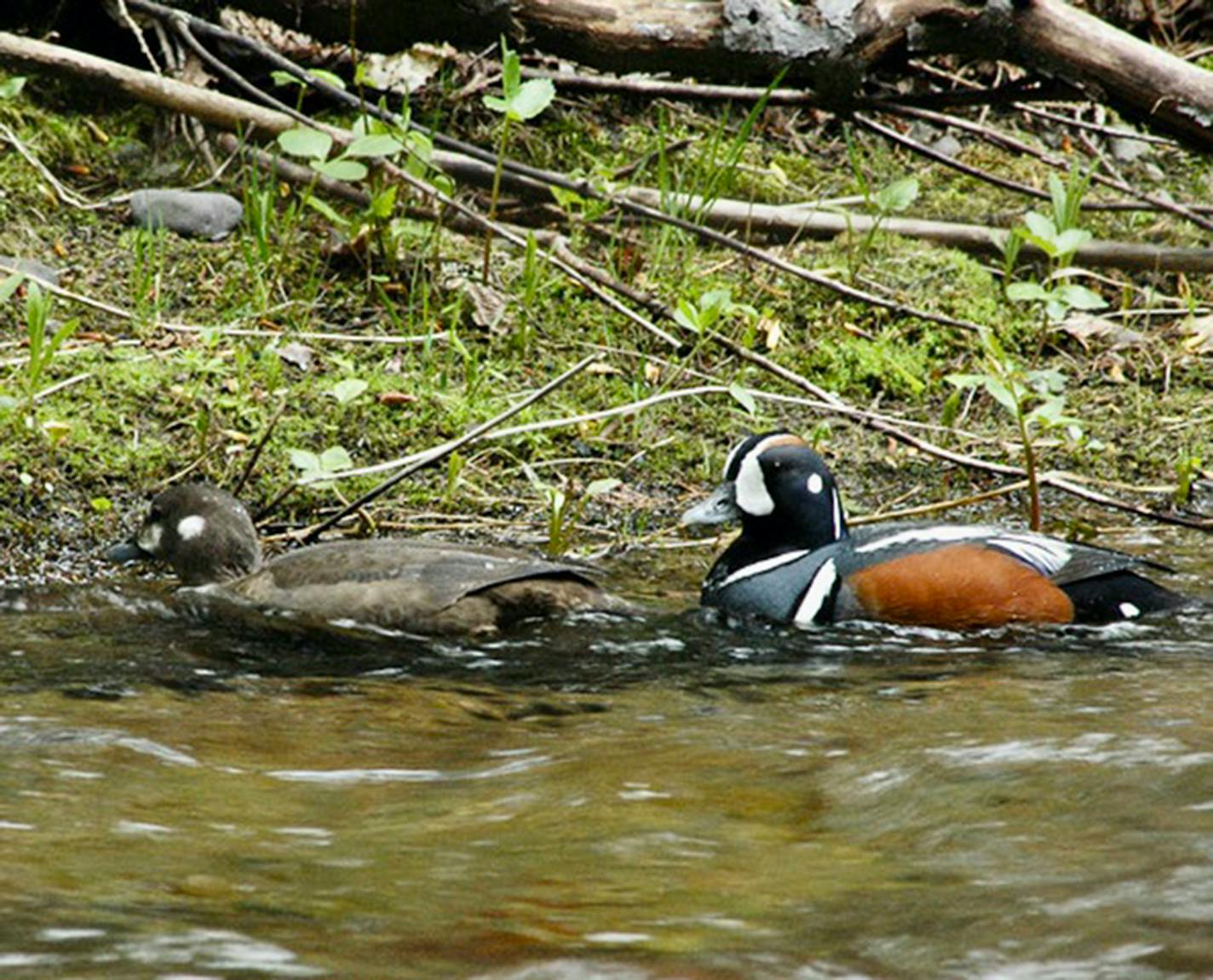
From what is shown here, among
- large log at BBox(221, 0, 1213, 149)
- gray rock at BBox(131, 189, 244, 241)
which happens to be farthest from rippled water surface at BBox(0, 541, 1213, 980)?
large log at BBox(221, 0, 1213, 149)

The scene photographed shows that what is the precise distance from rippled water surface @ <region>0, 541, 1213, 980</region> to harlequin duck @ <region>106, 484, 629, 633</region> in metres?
0.11

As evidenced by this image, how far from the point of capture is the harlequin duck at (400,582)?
557 centimetres

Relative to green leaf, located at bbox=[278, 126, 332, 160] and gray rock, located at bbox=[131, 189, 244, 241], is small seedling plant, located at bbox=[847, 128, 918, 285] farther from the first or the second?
gray rock, located at bbox=[131, 189, 244, 241]

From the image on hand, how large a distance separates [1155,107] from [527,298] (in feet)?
8.86

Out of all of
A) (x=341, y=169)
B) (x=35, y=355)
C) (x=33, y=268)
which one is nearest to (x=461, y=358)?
(x=341, y=169)

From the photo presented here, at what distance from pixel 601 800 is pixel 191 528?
8.86ft

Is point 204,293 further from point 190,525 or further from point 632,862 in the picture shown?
point 632,862

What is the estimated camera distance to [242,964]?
2553mm

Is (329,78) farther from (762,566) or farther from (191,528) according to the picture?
(762,566)

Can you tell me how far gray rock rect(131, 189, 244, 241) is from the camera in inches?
318

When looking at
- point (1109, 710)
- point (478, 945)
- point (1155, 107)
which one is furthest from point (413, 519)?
point (478, 945)

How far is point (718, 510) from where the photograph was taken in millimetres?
6203

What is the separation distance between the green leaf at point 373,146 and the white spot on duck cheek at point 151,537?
1724 millimetres

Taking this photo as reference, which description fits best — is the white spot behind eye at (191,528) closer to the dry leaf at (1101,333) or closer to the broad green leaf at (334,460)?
the broad green leaf at (334,460)
